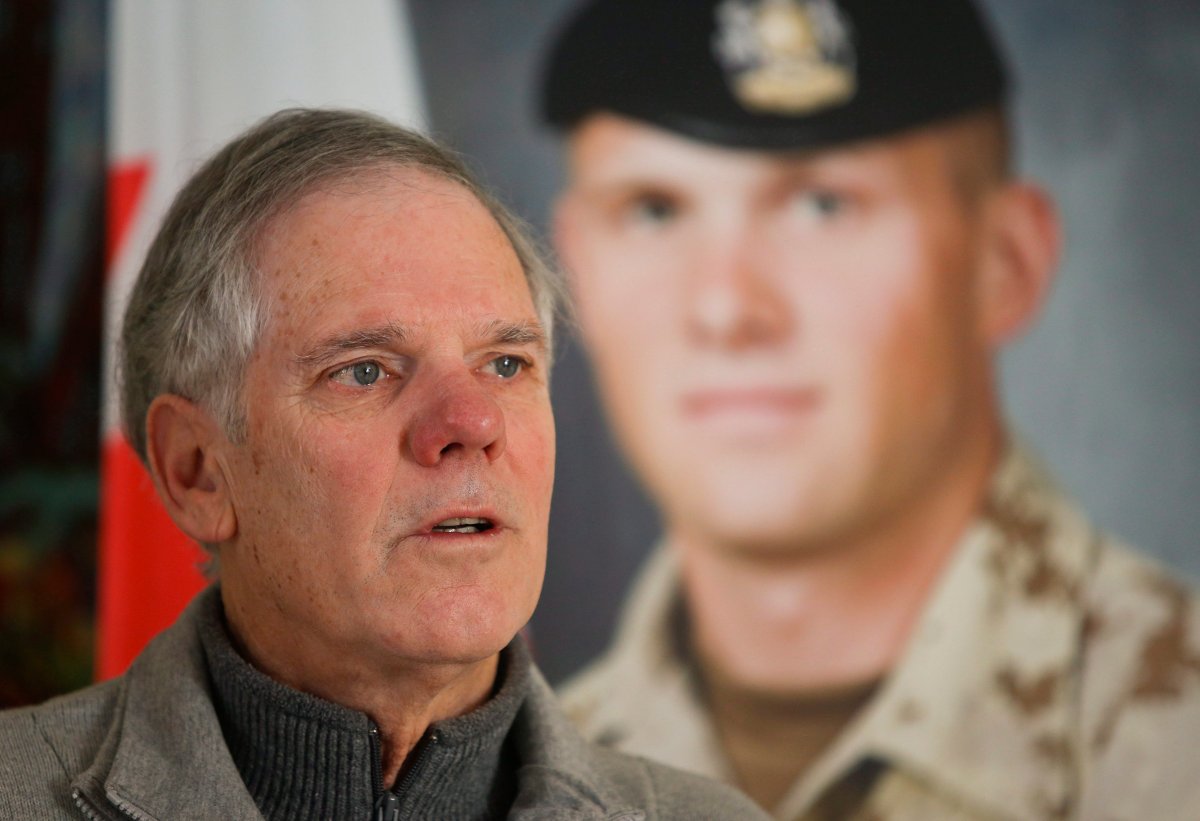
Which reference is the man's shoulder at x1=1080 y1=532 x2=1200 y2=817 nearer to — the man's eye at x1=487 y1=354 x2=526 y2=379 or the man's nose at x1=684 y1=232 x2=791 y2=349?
the man's nose at x1=684 y1=232 x2=791 y2=349

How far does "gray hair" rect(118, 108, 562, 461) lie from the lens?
1.47m

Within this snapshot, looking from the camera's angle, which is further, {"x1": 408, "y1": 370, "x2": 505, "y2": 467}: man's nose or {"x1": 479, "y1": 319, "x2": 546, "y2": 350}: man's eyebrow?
{"x1": 479, "y1": 319, "x2": 546, "y2": 350}: man's eyebrow

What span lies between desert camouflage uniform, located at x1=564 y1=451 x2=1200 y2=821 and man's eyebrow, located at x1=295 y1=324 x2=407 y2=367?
6.53 feet

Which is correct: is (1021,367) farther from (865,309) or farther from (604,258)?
(604,258)

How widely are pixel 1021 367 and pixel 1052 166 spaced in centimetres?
48

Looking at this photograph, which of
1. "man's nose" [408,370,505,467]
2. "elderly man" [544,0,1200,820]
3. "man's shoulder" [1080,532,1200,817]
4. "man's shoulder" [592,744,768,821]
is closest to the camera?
"man's nose" [408,370,505,467]

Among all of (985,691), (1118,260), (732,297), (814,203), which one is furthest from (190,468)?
(1118,260)

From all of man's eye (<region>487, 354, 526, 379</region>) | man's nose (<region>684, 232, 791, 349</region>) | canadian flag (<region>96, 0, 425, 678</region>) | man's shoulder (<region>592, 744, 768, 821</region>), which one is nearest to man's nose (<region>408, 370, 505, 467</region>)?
man's eye (<region>487, 354, 526, 379</region>)

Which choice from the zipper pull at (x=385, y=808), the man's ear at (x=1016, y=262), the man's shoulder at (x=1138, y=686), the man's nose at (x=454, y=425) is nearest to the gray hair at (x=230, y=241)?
the man's nose at (x=454, y=425)

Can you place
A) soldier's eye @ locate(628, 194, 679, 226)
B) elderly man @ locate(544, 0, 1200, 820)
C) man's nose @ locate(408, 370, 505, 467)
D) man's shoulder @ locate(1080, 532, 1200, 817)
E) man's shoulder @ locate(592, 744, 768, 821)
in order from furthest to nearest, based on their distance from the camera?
soldier's eye @ locate(628, 194, 679, 226), elderly man @ locate(544, 0, 1200, 820), man's shoulder @ locate(1080, 532, 1200, 817), man's shoulder @ locate(592, 744, 768, 821), man's nose @ locate(408, 370, 505, 467)

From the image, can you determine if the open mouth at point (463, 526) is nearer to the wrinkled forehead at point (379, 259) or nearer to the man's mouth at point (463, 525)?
the man's mouth at point (463, 525)

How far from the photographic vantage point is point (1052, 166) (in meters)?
3.10

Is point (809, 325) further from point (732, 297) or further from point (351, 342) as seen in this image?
point (351, 342)

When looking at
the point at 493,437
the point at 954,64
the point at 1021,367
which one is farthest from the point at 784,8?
the point at 493,437
